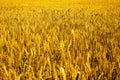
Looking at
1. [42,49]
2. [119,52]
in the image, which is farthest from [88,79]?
[42,49]

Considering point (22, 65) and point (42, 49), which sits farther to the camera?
point (42, 49)

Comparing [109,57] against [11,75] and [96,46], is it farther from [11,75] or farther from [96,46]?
[11,75]

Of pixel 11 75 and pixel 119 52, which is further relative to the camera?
pixel 119 52

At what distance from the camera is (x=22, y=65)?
4.31ft

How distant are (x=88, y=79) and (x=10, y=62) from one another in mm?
447

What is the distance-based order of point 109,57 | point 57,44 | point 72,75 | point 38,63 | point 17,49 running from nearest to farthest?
point 72,75, point 38,63, point 109,57, point 17,49, point 57,44

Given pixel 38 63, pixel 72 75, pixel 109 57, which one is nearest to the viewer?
pixel 72 75

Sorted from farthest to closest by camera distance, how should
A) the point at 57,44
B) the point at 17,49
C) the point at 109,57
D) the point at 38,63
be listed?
the point at 57,44 → the point at 17,49 → the point at 109,57 → the point at 38,63

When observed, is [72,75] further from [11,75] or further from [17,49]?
[17,49]

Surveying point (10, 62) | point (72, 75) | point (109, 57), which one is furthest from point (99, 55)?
point (10, 62)

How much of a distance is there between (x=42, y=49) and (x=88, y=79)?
53 centimetres

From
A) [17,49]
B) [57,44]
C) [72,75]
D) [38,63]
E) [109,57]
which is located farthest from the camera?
[57,44]

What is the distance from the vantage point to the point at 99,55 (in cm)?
134

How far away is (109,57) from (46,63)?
376 millimetres
